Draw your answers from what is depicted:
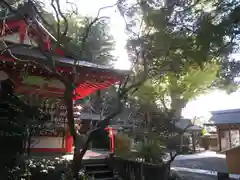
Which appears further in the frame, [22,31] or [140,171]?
[22,31]

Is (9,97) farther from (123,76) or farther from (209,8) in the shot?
(209,8)

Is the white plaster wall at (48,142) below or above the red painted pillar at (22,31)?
below

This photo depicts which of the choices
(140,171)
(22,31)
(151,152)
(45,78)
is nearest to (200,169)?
(151,152)

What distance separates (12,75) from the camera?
312 inches

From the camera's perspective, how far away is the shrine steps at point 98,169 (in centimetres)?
704

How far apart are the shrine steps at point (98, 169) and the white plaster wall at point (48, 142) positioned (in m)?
2.16

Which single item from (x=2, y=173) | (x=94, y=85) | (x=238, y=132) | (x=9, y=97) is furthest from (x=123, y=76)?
(x=238, y=132)

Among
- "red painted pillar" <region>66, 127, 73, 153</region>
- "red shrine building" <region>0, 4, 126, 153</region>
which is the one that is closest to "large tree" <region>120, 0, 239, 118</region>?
"red shrine building" <region>0, 4, 126, 153</region>

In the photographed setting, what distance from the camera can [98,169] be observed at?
7.41 meters

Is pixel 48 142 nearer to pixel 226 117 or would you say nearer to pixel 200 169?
pixel 200 169

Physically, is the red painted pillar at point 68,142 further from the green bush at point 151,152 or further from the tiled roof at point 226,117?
the tiled roof at point 226,117

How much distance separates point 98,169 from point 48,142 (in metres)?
2.45

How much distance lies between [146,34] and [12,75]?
4.60 meters

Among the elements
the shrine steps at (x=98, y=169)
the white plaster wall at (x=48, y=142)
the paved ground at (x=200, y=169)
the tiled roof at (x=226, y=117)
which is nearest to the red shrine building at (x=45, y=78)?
the white plaster wall at (x=48, y=142)
